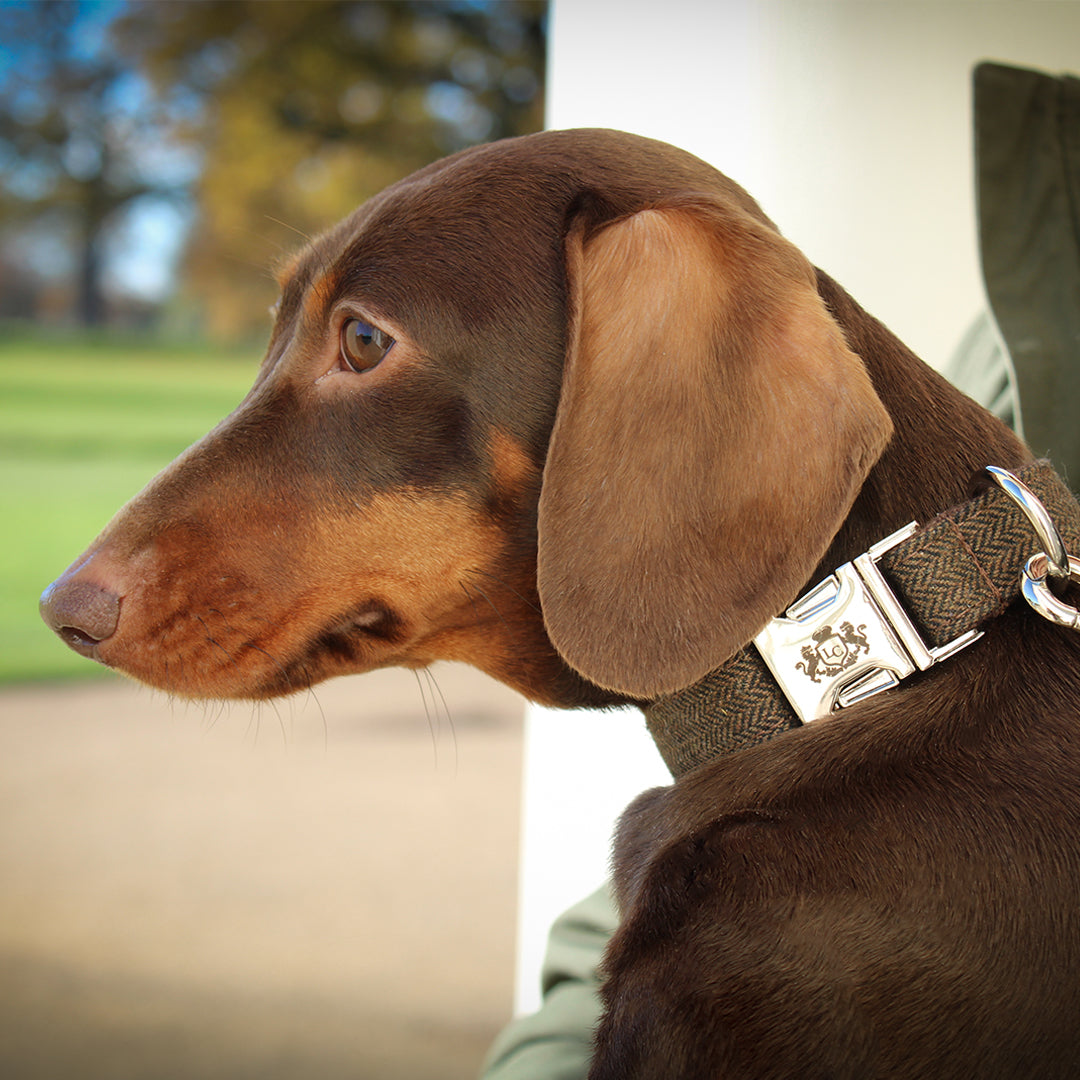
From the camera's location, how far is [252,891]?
3996 mm

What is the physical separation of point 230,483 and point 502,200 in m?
0.50

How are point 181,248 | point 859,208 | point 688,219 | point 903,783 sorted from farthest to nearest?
point 181,248 < point 859,208 < point 688,219 < point 903,783

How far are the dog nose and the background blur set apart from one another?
256mm

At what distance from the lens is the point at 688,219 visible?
1.24 metres

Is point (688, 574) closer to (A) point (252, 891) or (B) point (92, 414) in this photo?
(A) point (252, 891)

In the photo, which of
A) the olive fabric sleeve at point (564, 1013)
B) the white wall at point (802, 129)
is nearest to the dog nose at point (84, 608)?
the olive fabric sleeve at point (564, 1013)

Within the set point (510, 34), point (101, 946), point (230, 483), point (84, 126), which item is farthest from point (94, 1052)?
point (84, 126)

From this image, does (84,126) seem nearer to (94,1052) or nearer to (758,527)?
(94,1052)

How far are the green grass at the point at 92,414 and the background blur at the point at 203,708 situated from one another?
0.13 ft

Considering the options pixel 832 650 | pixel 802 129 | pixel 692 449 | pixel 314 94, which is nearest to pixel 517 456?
pixel 692 449

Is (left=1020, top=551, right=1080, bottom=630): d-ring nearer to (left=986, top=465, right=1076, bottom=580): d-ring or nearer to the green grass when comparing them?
(left=986, top=465, right=1076, bottom=580): d-ring

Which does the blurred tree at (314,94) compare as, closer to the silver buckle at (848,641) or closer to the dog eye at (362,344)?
the dog eye at (362,344)

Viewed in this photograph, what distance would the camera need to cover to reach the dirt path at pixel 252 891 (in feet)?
9.72

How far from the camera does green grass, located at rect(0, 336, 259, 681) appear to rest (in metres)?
10.3
